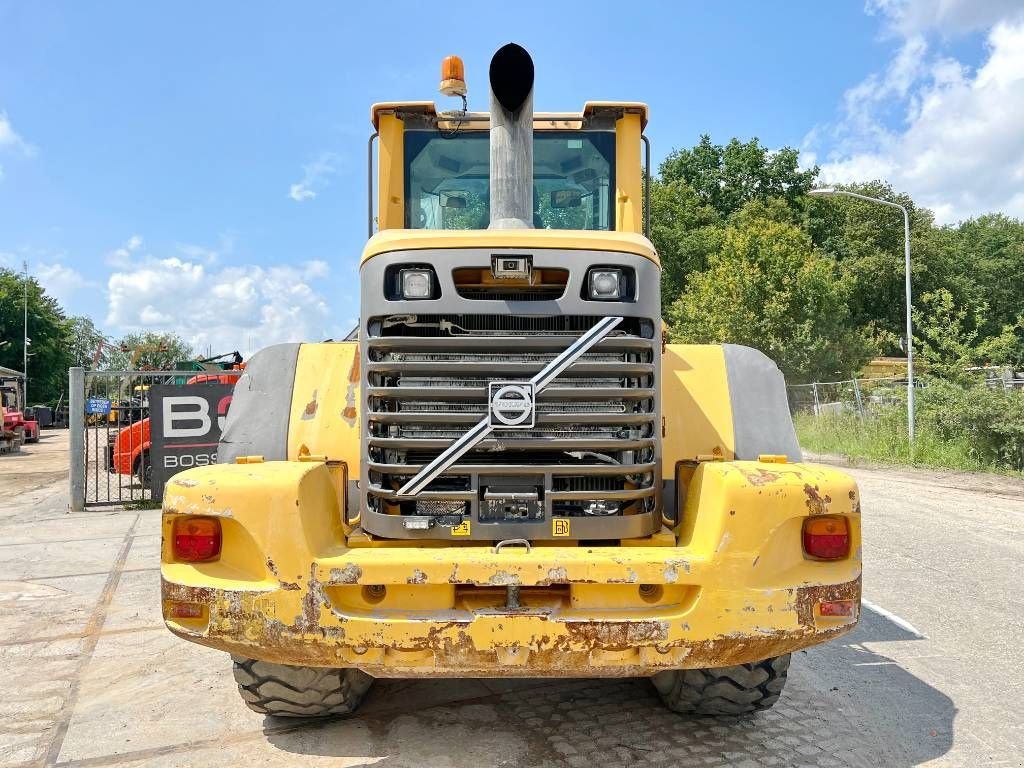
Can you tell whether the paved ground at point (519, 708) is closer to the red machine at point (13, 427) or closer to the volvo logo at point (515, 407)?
the volvo logo at point (515, 407)

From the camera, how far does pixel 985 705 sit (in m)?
4.10

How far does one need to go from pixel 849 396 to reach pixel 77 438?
1952cm

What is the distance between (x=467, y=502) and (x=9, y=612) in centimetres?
470

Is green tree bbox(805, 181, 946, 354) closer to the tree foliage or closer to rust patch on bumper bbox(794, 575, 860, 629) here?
the tree foliage

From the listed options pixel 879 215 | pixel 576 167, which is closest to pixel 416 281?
pixel 576 167

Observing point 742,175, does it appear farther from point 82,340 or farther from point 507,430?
point 82,340

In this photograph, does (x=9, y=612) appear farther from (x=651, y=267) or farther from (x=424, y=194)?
(x=651, y=267)

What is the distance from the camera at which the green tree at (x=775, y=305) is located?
29625mm

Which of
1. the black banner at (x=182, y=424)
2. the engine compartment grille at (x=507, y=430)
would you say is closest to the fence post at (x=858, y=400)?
the black banner at (x=182, y=424)

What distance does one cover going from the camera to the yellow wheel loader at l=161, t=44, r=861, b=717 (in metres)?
2.99

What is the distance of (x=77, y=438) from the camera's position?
11742 millimetres

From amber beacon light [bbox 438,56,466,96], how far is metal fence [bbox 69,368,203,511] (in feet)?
26.9

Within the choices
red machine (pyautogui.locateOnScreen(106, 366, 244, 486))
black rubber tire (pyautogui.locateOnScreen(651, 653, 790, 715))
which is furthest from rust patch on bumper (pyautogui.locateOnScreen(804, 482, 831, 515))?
red machine (pyautogui.locateOnScreen(106, 366, 244, 486))

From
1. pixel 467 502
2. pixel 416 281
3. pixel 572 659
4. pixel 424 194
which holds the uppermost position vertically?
pixel 424 194
